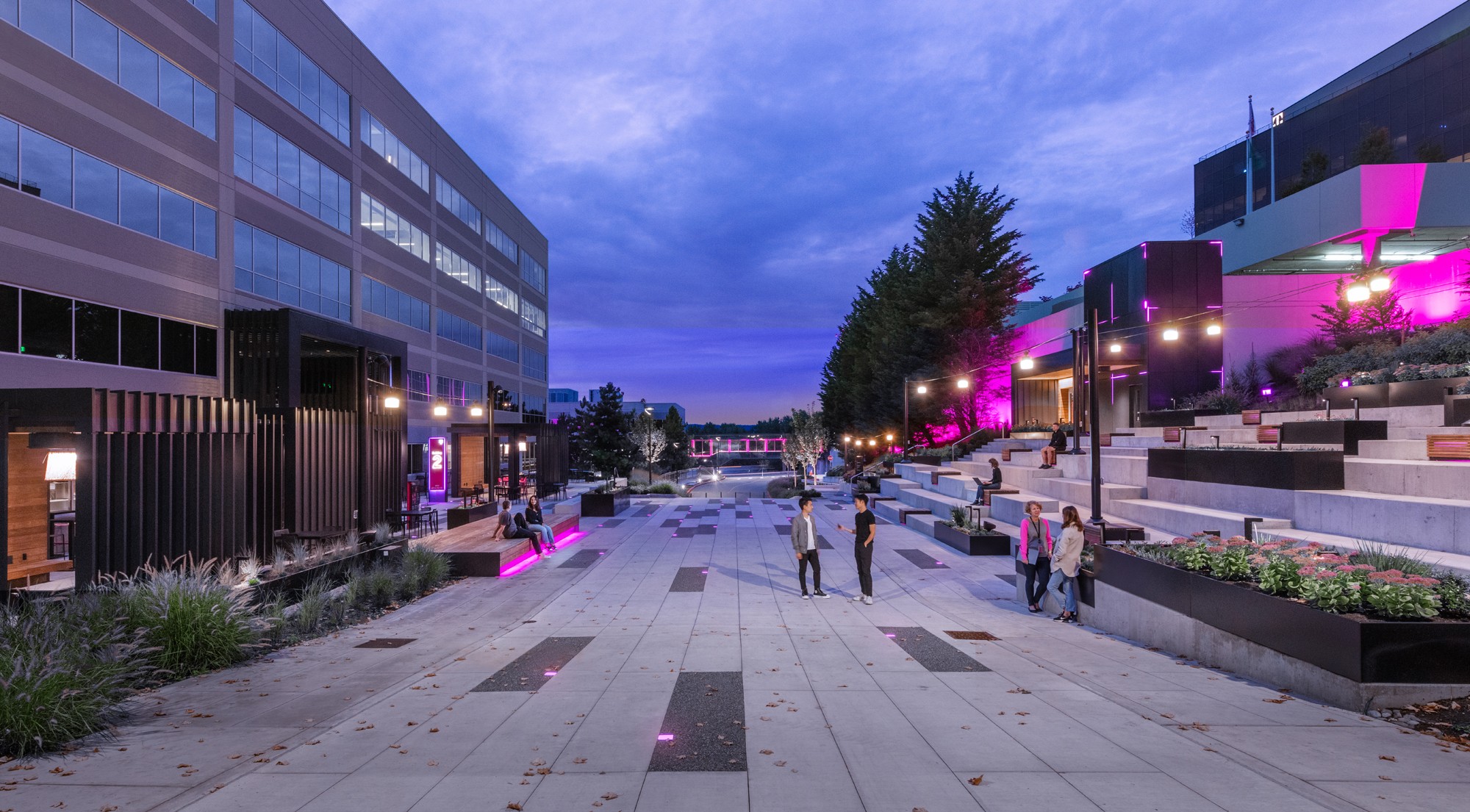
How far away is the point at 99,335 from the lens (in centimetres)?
1683

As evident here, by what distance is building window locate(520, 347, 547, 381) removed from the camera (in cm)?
5269

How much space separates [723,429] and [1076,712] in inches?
7222

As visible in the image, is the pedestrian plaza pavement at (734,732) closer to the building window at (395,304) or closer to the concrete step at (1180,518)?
the concrete step at (1180,518)

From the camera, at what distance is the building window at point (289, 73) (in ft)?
72.1

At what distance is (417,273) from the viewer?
34781mm

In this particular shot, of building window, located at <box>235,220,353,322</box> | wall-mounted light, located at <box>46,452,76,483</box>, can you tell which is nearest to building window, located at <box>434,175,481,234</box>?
building window, located at <box>235,220,353,322</box>

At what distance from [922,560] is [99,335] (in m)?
21.1

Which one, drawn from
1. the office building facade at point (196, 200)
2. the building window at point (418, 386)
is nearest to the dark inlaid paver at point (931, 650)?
the office building facade at point (196, 200)

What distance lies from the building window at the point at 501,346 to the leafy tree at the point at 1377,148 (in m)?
55.4

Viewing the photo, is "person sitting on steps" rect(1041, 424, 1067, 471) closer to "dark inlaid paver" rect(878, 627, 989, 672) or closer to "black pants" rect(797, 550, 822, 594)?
"black pants" rect(797, 550, 822, 594)

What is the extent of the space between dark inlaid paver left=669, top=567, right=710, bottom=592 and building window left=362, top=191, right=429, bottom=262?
968 inches

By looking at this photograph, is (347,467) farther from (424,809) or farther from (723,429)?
(723,429)

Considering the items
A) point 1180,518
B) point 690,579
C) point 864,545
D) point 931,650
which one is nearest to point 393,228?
point 690,579

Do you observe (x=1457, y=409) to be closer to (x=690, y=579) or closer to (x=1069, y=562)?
(x=1069, y=562)
